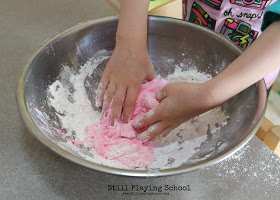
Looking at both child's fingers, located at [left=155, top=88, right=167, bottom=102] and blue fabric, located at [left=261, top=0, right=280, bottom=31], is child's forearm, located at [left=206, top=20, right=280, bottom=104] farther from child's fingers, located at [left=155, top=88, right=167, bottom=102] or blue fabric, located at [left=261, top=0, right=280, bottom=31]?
child's fingers, located at [left=155, top=88, right=167, bottom=102]

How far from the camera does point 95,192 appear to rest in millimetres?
613

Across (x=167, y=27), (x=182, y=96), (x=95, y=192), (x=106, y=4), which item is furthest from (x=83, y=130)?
(x=106, y=4)

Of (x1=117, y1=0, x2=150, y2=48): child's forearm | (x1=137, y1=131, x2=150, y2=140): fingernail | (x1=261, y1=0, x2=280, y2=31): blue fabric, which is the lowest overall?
(x1=137, y1=131, x2=150, y2=140): fingernail

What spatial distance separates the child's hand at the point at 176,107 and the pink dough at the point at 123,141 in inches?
1.3

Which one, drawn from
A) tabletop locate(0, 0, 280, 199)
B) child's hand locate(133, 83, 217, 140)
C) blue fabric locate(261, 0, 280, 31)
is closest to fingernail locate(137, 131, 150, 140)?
child's hand locate(133, 83, 217, 140)

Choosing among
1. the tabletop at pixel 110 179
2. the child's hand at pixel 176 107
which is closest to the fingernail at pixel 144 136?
the child's hand at pixel 176 107

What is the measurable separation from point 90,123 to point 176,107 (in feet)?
0.85

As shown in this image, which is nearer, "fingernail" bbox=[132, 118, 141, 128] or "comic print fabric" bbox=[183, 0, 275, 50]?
"fingernail" bbox=[132, 118, 141, 128]

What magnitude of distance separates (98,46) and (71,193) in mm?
456

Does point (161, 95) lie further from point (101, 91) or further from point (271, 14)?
point (271, 14)

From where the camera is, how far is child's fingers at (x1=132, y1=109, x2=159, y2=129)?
0.67 metres

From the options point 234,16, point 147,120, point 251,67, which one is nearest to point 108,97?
point 147,120

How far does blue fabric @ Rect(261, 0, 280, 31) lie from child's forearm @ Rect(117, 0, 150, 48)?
1.08 feet

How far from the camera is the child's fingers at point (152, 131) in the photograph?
2.18 ft
